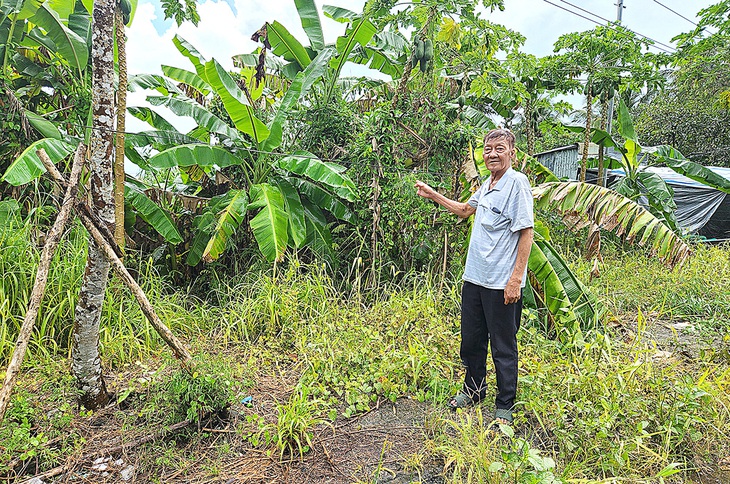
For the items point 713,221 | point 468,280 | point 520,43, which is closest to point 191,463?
point 468,280

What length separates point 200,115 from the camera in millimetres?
5469

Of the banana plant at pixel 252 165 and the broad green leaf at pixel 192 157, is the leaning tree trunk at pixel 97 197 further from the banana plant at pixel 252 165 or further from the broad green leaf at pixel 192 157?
the broad green leaf at pixel 192 157

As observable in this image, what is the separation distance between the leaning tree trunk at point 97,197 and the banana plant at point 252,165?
73.4 inches

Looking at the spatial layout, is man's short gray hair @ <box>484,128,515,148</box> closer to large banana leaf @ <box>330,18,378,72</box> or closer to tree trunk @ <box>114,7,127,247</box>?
tree trunk @ <box>114,7,127,247</box>

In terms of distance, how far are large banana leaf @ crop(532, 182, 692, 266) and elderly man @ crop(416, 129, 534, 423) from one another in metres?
2.26

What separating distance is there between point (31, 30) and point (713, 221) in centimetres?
1402

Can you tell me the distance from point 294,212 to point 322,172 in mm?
726

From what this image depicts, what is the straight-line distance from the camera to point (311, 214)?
555 centimetres

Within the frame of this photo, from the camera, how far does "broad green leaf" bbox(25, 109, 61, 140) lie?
4.47m

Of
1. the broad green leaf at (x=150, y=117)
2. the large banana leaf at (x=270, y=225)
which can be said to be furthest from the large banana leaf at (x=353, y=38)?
the broad green leaf at (x=150, y=117)

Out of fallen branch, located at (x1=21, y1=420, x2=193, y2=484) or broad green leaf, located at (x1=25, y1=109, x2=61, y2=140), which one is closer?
fallen branch, located at (x1=21, y1=420, x2=193, y2=484)

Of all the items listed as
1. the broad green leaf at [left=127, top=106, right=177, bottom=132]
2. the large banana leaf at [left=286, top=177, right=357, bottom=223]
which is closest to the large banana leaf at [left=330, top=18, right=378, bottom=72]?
the large banana leaf at [left=286, top=177, right=357, bottom=223]

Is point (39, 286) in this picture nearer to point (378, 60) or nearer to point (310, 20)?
point (310, 20)

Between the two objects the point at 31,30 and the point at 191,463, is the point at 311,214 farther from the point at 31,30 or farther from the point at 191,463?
the point at 31,30
